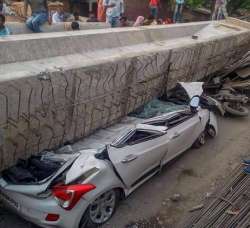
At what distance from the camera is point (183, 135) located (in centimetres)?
730

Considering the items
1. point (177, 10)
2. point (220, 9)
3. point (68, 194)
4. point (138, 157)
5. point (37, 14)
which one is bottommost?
point (177, 10)

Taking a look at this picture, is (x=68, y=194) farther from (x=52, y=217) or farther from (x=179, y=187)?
(x=179, y=187)

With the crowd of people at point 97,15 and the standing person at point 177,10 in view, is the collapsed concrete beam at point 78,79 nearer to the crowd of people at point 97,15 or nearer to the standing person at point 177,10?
the crowd of people at point 97,15

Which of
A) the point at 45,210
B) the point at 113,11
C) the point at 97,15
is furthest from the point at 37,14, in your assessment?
the point at 45,210

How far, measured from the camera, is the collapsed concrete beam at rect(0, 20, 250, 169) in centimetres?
548

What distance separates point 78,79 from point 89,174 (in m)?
1.70

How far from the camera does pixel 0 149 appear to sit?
5.36 metres

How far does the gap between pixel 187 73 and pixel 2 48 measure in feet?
16.8

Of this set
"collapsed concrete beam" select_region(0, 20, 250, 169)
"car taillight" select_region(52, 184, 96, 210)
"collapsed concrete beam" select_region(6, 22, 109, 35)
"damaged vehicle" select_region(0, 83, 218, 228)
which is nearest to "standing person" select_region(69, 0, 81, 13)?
"collapsed concrete beam" select_region(6, 22, 109, 35)

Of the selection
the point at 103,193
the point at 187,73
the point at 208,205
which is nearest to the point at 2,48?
the point at 103,193

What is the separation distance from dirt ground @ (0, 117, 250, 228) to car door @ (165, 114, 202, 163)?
1.36 feet

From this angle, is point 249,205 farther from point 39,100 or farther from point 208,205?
point 39,100

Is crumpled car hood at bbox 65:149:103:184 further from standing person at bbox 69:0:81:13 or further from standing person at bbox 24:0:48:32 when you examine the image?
standing person at bbox 69:0:81:13

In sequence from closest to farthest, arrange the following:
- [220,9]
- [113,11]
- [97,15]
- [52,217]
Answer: [52,217]
[113,11]
[97,15]
[220,9]
